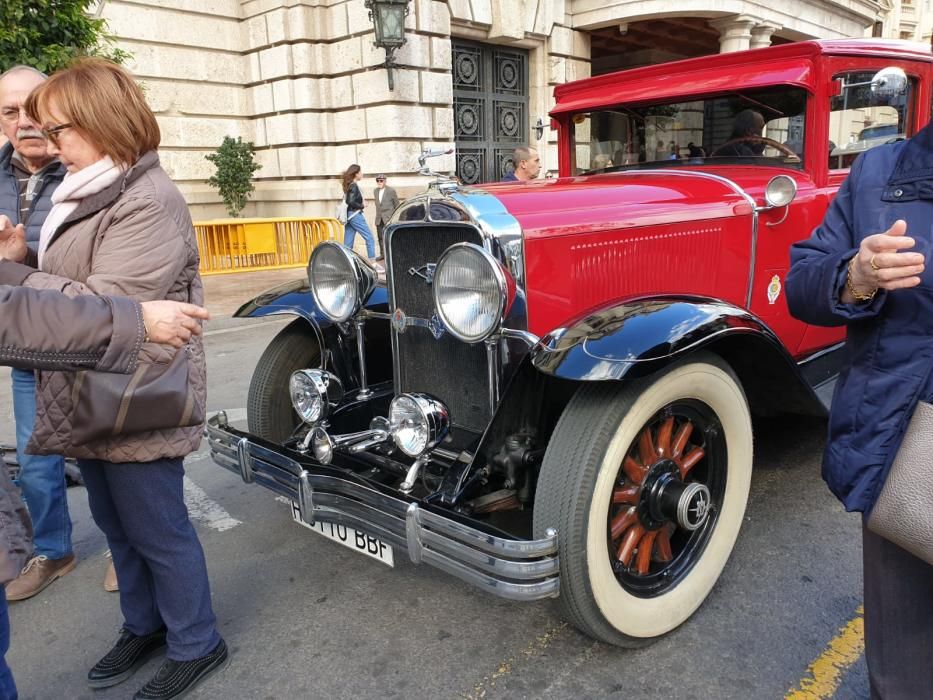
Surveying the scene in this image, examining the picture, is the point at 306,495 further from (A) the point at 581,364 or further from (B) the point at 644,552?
(B) the point at 644,552

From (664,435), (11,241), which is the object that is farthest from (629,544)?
(11,241)

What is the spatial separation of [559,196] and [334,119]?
10.1m

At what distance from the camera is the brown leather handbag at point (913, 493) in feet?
4.27

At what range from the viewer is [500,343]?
2.39m

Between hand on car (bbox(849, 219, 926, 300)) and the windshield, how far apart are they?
7.07 feet

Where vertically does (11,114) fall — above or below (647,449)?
above

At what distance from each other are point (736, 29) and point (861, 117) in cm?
1152

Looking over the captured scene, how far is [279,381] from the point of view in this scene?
3.15m

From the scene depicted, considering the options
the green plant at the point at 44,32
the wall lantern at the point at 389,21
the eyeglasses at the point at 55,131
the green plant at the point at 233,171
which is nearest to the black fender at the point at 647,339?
the eyeglasses at the point at 55,131

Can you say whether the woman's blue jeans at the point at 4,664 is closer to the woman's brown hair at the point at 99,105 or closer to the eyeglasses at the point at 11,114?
the woman's brown hair at the point at 99,105

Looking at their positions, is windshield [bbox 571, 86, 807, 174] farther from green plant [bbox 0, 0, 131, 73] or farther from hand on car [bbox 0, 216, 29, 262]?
green plant [bbox 0, 0, 131, 73]

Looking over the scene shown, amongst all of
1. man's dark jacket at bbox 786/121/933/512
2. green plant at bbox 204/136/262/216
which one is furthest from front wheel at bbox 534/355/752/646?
green plant at bbox 204/136/262/216

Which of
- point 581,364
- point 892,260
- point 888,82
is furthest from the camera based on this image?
point 888,82

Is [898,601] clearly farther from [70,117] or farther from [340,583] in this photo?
[70,117]
